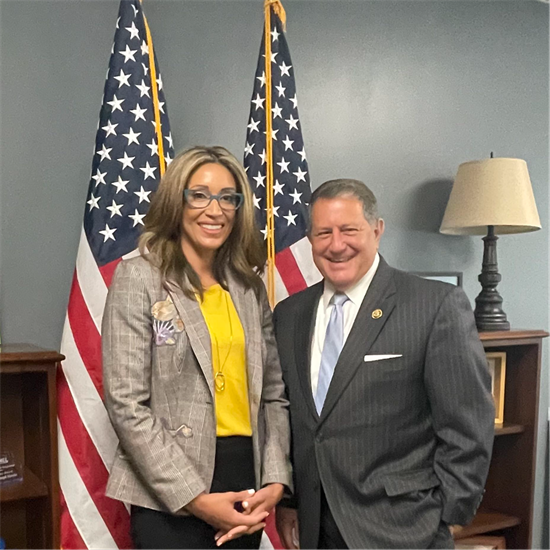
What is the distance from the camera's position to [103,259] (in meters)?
1.84

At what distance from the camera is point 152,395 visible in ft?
4.72

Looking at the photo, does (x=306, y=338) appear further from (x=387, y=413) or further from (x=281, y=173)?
(x=281, y=173)

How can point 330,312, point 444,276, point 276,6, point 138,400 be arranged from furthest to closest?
point 444,276
point 276,6
point 330,312
point 138,400

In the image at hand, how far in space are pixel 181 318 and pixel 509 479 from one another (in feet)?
6.18

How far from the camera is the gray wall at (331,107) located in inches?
79.0

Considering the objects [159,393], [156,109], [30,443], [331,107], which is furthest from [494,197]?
[30,443]

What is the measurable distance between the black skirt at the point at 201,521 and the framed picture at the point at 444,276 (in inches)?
58.8

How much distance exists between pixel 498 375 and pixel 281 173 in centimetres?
129

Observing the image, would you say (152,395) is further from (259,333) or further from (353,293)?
(353,293)

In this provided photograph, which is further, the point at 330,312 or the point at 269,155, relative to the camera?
the point at 269,155

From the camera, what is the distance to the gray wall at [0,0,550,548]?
2008 millimetres

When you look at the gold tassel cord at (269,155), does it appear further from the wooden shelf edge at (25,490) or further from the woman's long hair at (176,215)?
the wooden shelf edge at (25,490)

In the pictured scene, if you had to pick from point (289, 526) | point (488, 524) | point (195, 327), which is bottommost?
point (488, 524)

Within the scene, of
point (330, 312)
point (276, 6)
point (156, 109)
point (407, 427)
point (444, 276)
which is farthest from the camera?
point (444, 276)
